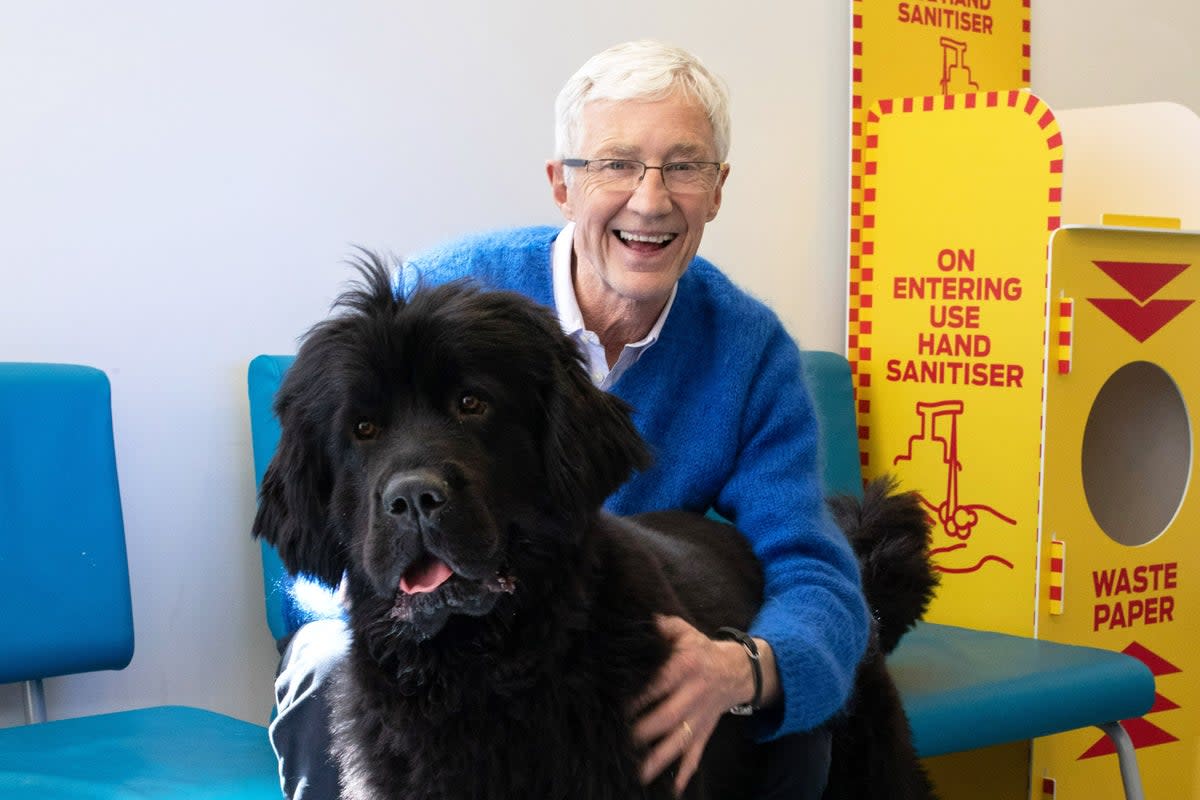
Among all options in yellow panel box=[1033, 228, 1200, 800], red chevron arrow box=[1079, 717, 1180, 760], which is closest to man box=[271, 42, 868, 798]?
yellow panel box=[1033, 228, 1200, 800]

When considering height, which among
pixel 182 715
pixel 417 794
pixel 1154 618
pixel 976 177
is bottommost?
pixel 1154 618

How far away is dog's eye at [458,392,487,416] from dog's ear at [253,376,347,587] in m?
0.17

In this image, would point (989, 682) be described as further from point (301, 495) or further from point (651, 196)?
point (301, 495)

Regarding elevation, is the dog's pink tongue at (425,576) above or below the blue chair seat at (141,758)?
above

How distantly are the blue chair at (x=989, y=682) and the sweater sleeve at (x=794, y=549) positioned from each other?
33cm

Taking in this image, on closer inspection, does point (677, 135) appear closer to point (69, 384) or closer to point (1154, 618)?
point (69, 384)

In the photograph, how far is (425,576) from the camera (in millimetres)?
1408

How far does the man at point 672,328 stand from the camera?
2.00 metres

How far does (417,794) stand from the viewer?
1.45 meters

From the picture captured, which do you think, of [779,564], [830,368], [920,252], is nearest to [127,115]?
[779,564]

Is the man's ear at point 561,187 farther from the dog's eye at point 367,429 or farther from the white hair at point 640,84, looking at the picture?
the dog's eye at point 367,429

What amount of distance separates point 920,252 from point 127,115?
2.15 meters

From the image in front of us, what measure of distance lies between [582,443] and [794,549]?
62 cm

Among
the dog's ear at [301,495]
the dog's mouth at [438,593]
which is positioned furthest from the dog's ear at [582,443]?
the dog's ear at [301,495]
